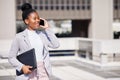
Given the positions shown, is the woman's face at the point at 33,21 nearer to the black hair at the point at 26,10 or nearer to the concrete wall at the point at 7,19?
the black hair at the point at 26,10

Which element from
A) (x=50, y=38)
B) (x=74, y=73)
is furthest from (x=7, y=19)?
(x=50, y=38)

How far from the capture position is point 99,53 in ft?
64.1

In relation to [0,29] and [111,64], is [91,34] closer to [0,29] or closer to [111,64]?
[0,29]

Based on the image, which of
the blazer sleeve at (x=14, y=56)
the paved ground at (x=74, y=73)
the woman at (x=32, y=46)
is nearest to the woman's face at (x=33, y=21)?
the woman at (x=32, y=46)

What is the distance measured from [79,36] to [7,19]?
39.3 feet

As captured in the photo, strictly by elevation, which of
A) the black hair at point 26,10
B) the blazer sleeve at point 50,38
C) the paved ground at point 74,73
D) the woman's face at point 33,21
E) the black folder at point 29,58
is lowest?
the paved ground at point 74,73

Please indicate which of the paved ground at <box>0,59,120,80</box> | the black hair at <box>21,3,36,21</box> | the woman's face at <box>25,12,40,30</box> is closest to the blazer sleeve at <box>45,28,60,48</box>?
the woman's face at <box>25,12,40,30</box>

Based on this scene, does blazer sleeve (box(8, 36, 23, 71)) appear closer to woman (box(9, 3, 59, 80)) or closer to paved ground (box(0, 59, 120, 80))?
woman (box(9, 3, 59, 80))

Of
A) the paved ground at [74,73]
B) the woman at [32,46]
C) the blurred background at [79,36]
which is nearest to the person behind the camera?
the woman at [32,46]

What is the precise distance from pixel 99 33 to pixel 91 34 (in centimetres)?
112

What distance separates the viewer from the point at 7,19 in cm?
4891

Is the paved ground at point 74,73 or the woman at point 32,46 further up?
the woman at point 32,46

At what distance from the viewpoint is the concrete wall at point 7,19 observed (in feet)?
159

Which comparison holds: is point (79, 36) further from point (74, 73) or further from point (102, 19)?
point (74, 73)
